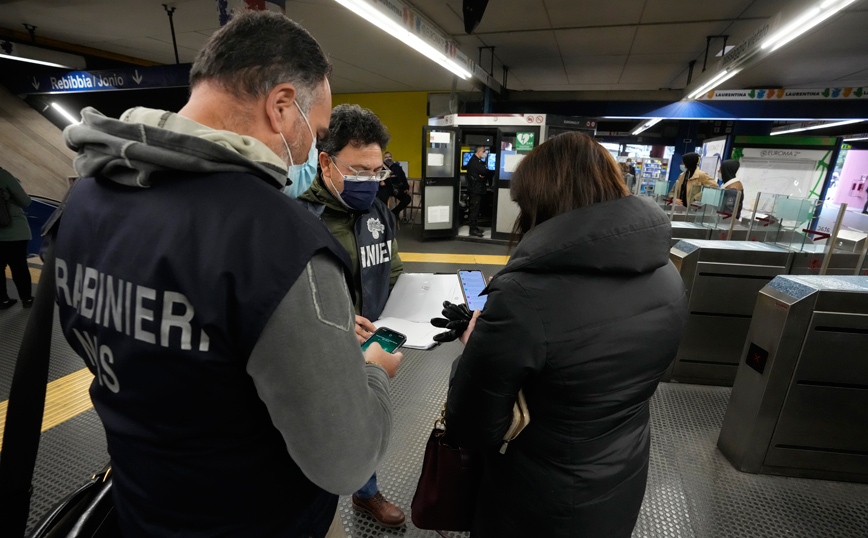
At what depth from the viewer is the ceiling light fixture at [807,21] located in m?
3.25

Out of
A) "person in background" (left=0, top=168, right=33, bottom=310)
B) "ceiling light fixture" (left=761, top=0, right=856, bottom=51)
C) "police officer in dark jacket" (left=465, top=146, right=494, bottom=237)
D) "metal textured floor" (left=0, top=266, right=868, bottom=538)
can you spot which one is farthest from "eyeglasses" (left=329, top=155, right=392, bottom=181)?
"police officer in dark jacket" (left=465, top=146, right=494, bottom=237)

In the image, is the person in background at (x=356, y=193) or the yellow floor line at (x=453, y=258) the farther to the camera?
the yellow floor line at (x=453, y=258)

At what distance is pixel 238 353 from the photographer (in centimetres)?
57

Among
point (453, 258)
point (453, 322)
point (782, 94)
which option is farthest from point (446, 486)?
point (782, 94)

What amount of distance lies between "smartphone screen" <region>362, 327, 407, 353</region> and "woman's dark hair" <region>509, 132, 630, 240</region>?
1.56 feet

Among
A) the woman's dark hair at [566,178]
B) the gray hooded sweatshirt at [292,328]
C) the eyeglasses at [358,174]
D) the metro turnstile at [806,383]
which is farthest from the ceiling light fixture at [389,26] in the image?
the metro turnstile at [806,383]

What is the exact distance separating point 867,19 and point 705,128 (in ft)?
Answer: 29.6

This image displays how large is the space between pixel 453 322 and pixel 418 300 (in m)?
0.37

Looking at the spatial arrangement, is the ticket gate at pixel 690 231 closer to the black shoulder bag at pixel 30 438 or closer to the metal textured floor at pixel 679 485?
the metal textured floor at pixel 679 485

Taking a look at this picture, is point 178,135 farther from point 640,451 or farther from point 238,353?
point 640,451

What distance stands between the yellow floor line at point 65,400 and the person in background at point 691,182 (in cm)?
632

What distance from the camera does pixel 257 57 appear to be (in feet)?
2.18

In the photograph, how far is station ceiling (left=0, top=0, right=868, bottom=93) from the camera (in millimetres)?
4938

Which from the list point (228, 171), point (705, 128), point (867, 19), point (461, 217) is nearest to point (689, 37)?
point (867, 19)
